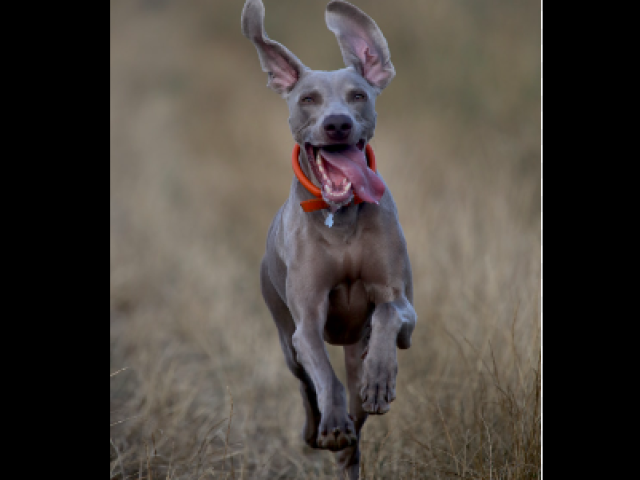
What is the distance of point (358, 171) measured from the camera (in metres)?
3.75

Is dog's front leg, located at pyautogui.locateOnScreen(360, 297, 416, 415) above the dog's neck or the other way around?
the other way around

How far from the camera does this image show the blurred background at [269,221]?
7.12 m

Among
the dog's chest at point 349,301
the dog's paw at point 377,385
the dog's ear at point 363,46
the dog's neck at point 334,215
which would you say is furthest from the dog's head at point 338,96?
the dog's paw at point 377,385

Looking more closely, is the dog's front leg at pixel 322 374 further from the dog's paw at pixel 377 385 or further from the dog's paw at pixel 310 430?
the dog's paw at pixel 310 430

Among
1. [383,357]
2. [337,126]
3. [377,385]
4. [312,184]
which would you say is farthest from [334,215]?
[377,385]

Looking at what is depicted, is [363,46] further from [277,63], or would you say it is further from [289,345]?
[289,345]

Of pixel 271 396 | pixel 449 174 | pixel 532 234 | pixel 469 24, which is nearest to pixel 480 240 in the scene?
pixel 532 234

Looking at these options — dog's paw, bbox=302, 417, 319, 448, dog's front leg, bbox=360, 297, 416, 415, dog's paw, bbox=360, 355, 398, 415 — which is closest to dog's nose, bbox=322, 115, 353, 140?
dog's front leg, bbox=360, 297, 416, 415

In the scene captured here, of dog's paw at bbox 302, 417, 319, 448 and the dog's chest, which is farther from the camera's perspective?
dog's paw at bbox 302, 417, 319, 448

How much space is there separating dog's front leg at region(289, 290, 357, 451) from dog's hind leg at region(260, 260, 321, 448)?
679 millimetres

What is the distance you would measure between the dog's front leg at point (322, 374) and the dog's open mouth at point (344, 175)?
562 millimetres

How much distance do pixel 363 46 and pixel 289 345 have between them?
177 centimetres

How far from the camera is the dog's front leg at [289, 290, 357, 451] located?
377cm

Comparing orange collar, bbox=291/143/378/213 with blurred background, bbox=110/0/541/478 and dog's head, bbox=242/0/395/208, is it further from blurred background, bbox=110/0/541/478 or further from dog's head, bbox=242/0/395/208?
blurred background, bbox=110/0/541/478
